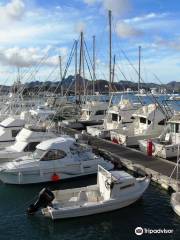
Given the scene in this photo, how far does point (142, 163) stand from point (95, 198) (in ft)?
21.0

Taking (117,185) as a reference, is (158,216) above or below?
below

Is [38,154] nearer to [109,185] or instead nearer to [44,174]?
[44,174]

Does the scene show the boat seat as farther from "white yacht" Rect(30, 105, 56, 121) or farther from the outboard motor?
"white yacht" Rect(30, 105, 56, 121)

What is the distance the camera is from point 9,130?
93.9 feet

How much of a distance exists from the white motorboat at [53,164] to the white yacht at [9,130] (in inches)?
256

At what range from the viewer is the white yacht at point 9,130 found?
1107 inches

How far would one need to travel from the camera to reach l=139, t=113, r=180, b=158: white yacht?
24.4 metres

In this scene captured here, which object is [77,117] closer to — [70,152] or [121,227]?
[70,152]

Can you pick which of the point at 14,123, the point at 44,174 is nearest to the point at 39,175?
the point at 44,174

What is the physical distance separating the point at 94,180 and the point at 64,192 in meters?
4.09

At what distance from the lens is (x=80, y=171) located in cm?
2183

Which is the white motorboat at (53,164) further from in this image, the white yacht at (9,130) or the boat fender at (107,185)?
the white yacht at (9,130)

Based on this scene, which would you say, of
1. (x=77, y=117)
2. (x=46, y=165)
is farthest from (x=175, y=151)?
(x=77, y=117)

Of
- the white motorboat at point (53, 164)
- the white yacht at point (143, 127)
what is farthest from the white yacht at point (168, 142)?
the white motorboat at point (53, 164)
